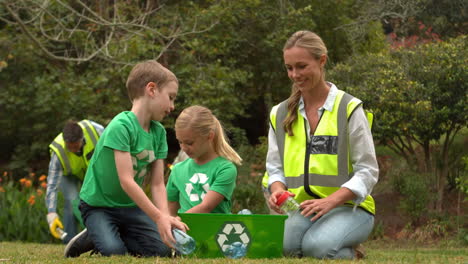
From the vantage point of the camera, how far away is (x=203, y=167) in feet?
19.0

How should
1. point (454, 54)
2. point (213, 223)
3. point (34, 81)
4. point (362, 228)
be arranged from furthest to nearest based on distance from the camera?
1. point (34, 81)
2. point (454, 54)
3. point (362, 228)
4. point (213, 223)

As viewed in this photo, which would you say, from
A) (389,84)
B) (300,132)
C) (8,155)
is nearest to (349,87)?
(389,84)

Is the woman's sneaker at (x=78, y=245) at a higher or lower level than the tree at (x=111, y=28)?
lower

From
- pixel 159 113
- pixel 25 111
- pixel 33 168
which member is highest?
pixel 159 113

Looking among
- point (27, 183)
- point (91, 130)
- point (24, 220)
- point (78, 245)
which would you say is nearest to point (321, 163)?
point (78, 245)

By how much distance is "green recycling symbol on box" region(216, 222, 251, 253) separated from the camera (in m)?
4.78

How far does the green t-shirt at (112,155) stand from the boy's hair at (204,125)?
0.66 feet

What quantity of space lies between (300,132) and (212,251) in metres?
1.07

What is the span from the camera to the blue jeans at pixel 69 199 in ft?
28.6

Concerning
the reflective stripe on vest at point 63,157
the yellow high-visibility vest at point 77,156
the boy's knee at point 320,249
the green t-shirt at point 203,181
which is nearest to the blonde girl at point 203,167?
the green t-shirt at point 203,181

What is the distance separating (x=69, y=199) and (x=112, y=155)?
11.5 ft

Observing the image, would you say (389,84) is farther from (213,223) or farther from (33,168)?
(33,168)

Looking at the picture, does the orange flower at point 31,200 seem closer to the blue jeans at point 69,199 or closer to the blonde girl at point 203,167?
the blue jeans at point 69,199

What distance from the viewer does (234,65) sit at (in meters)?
14.2
